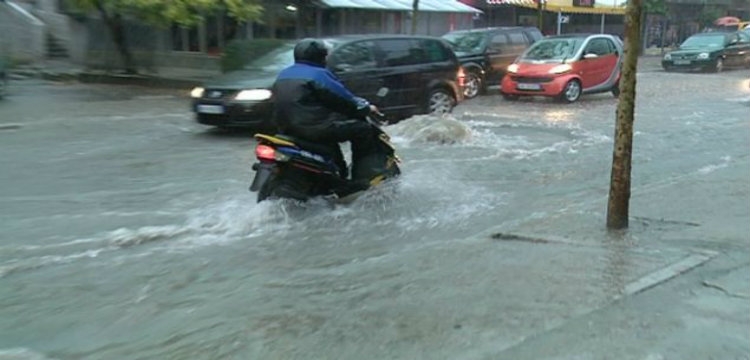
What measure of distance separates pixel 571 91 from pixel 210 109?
30.8 ft

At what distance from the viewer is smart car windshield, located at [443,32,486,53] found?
21.0 metres

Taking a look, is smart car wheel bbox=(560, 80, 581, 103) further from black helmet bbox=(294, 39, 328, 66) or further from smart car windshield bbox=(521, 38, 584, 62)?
black helmet bbox=(294, 39, 328, 66)

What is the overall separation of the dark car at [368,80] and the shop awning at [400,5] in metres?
12.4

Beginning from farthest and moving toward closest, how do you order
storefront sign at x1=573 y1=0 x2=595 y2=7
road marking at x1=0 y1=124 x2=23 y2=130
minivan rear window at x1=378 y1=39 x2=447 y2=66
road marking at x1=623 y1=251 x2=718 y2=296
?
storefront sign at x1=573 y1=0 x2=595 y2=7, minivan rear window at x1=378 y1=39 x2=447 y2=66, road marking at x1=0 y1=124 x2=23 y2=130, road marking at x1=623 y1=251 x2=718 y2=296

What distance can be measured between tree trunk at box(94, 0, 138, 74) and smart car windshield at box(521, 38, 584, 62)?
1131cm

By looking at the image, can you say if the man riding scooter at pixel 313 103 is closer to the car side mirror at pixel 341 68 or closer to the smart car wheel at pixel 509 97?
the car side mirror at pixel 341 68

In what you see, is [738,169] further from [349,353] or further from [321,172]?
[349,353]

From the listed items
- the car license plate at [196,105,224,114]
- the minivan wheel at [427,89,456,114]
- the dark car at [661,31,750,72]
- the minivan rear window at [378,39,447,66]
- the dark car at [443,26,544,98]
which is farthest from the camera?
the dark car at [661,31,750,72]

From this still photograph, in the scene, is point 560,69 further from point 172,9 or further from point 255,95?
point 172,9

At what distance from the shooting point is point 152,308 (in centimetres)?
526

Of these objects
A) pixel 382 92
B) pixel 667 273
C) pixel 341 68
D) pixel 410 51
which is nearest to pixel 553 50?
pixel 410 51

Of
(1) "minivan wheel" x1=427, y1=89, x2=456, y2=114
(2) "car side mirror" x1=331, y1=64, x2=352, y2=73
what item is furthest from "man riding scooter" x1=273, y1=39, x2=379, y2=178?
(1) "minivan wheel" x1=427, y1=89, x2=456, y2=114

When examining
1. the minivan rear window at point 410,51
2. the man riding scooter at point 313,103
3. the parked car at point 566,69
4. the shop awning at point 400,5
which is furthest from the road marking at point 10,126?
the shop awning at point 400,5

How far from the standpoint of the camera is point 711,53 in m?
30.7
